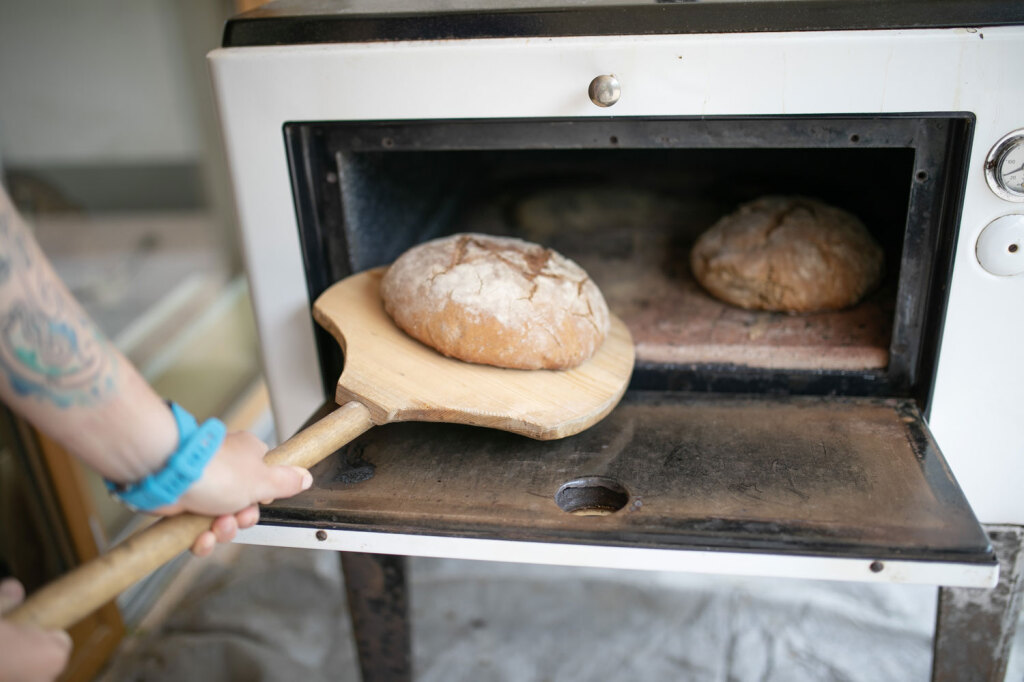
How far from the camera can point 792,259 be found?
3.71 feet

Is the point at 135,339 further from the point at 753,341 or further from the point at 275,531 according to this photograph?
the point at 753,341

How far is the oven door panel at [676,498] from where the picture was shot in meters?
0.71

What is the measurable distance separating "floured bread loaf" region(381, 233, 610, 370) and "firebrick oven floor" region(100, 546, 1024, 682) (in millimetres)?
799

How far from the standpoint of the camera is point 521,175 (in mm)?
1646

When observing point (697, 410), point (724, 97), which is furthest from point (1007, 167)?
point (697, 410)

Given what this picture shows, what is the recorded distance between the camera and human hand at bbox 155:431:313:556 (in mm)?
617

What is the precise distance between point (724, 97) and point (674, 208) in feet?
2.22

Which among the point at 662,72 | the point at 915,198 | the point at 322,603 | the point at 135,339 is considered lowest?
the point at 322,603

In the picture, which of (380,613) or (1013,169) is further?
(380,613)

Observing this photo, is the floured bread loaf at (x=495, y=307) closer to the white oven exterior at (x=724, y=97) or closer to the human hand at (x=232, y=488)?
the white oven exterior at (x=724, y=97)

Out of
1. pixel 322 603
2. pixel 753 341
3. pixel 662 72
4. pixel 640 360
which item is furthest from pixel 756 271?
pixel 322 603

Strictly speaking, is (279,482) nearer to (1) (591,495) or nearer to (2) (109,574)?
(2) (109,574)

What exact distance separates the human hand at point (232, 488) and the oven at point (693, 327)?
0.38 ft

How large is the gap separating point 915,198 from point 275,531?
2.67 feet
